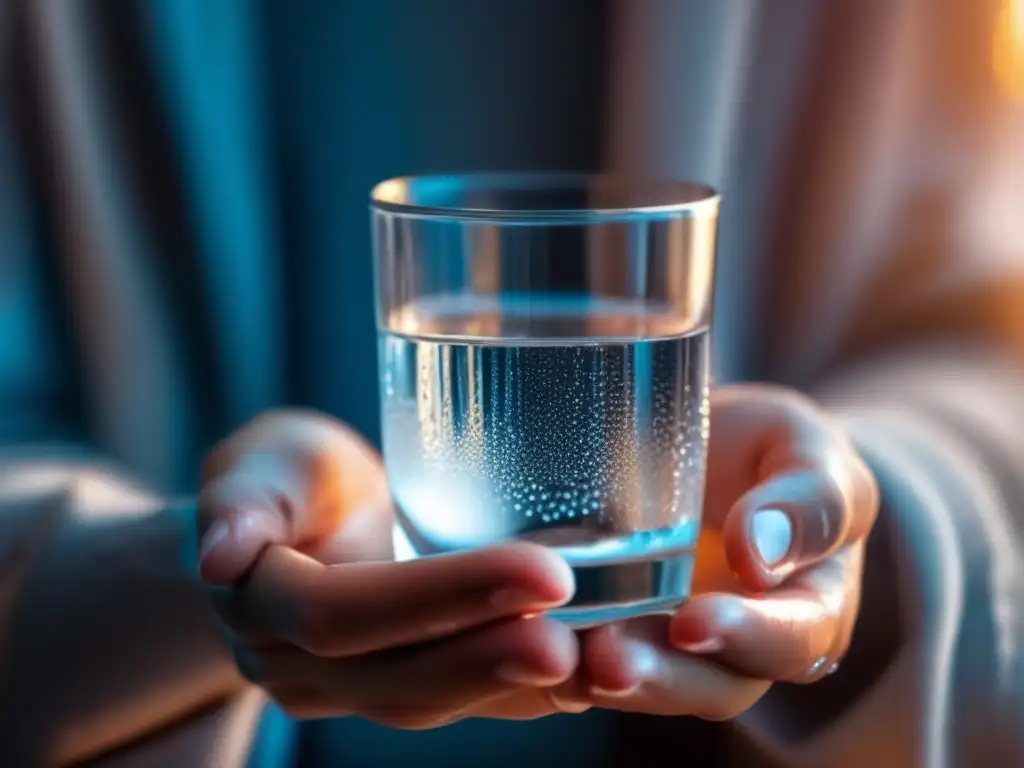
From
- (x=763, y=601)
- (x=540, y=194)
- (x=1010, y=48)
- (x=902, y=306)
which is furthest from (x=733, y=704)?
(x=1010, y=48)

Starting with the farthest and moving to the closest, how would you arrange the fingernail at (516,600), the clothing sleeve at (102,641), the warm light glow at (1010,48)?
the warm light glow at (1010,48), the clothing sleeve at (102,641), the fingernail at (516,600)

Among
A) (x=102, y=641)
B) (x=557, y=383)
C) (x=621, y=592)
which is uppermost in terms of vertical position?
(x=557, y=383)

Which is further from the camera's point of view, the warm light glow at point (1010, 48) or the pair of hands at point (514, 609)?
the warm light glow at point (1010, 48)

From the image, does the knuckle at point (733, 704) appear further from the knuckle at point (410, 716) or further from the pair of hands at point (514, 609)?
the knuckle at point (410, 716)

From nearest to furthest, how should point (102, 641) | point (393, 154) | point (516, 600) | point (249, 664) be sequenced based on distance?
1. point (516, 600)
2. point (249, 664)
3. point (102, 641)
4. point (393, 154)

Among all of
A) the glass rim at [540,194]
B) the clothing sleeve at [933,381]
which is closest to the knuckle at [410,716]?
the glass rim at [540,194]

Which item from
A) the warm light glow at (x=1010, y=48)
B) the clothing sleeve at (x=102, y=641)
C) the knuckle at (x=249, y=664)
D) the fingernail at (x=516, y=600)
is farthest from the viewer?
the warm light glow at (x=1010, y=48)

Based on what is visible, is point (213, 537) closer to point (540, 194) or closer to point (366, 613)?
point (366, 613)
